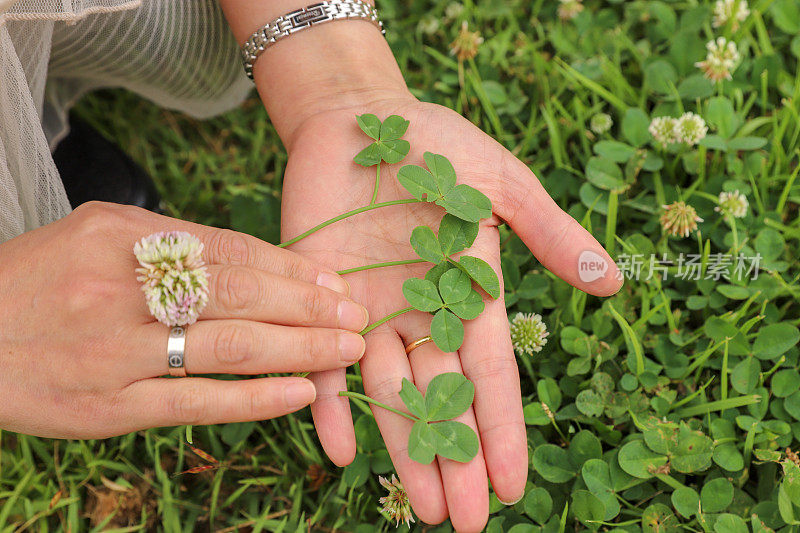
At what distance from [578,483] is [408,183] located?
76cm

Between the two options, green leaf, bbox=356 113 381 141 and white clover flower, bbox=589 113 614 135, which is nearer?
green leaf, bbox=356 113 381 141

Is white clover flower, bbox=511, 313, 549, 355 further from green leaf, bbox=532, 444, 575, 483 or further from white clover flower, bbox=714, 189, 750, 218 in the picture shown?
white clover flower, bbox=714, 189, 750, 218

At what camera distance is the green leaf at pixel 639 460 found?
1.41m

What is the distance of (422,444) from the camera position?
1.24m

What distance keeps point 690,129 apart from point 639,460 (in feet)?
3.04

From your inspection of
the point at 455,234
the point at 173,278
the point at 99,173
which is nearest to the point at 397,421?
the point at 455,234

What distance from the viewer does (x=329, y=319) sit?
1.33 metres

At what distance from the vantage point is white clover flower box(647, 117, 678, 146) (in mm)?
1854

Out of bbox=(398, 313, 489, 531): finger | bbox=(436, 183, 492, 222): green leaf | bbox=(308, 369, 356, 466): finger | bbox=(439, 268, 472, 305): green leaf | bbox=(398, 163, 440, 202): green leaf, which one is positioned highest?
bbox=(398, 163, 440, 202): green leaf

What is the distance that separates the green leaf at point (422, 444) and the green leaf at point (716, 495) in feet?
2.02

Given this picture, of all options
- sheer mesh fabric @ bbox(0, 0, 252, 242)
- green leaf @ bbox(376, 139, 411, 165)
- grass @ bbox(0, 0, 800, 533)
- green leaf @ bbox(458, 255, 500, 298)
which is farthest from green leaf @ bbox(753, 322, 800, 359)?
sheer mesh fabric @ bbox(0, 0, 252, 242)

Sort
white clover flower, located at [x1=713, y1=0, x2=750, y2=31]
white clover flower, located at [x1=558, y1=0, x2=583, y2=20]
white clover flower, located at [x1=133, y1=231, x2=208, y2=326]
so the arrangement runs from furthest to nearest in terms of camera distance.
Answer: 1. white clover flower, located at [x1=558, y1=0, x2=583, y2=20]
2. white clover flower, located at [x1=713, y1=0, x2=750, y2=31]
3. white clover flower, located at [x1=133, y1=231, x2=208, y2=326]

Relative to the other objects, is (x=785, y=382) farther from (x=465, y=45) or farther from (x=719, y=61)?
(x=465, y=45)

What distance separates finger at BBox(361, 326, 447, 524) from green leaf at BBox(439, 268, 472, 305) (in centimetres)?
15
